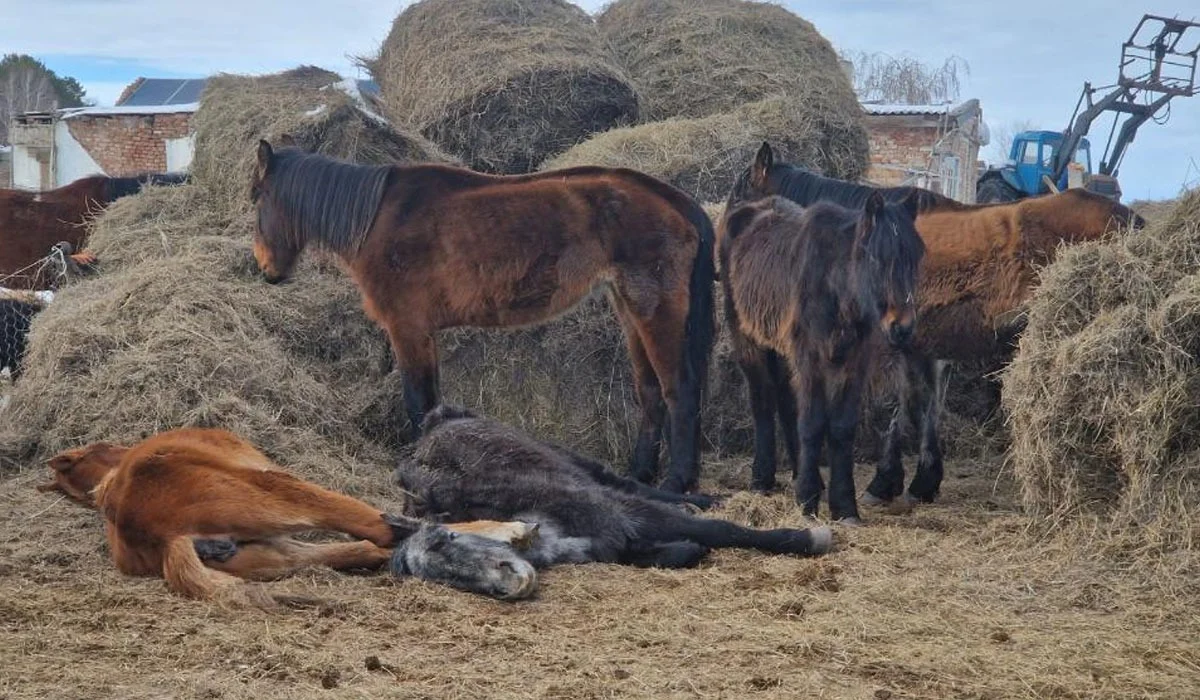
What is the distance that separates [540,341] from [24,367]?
3.29m

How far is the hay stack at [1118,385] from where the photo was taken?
486 cm

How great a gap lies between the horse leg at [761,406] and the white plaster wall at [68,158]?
1980 centimetres

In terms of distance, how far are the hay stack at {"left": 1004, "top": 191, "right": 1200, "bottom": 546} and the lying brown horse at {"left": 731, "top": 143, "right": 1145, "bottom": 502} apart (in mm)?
1055

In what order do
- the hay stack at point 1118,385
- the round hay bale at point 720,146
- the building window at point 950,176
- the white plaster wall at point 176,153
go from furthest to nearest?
1. the white plaster wall at point 176,153
2. the building window at point 950,176
3. the round hay bale at point 720,146
4. the hay stack at point 1118,385

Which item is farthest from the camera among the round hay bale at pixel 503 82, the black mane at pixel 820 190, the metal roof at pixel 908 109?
the metal roof at pixel 908 109

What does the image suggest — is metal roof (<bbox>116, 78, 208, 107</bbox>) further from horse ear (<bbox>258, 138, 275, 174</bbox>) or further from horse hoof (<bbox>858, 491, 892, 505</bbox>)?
horse hoof (<bbox>858, 491, 892, 505</bbox>)

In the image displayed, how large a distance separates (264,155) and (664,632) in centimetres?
473

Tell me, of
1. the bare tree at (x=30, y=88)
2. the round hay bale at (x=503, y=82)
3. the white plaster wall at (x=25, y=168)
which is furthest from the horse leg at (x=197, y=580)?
the bare tree at (x=30, y=88)

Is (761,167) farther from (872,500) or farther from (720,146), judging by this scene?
(872,500)

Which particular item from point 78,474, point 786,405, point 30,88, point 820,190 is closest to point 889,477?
point 786,405

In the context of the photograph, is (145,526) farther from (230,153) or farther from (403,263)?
(230,153)

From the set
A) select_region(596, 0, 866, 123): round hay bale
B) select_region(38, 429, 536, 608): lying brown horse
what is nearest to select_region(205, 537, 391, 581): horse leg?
select_region(38, 429, 536, 608): lying brown horse

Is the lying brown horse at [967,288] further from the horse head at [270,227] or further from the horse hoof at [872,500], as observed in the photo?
the horse head at [270,227]

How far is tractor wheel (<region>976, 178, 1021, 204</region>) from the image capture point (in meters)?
20.8
